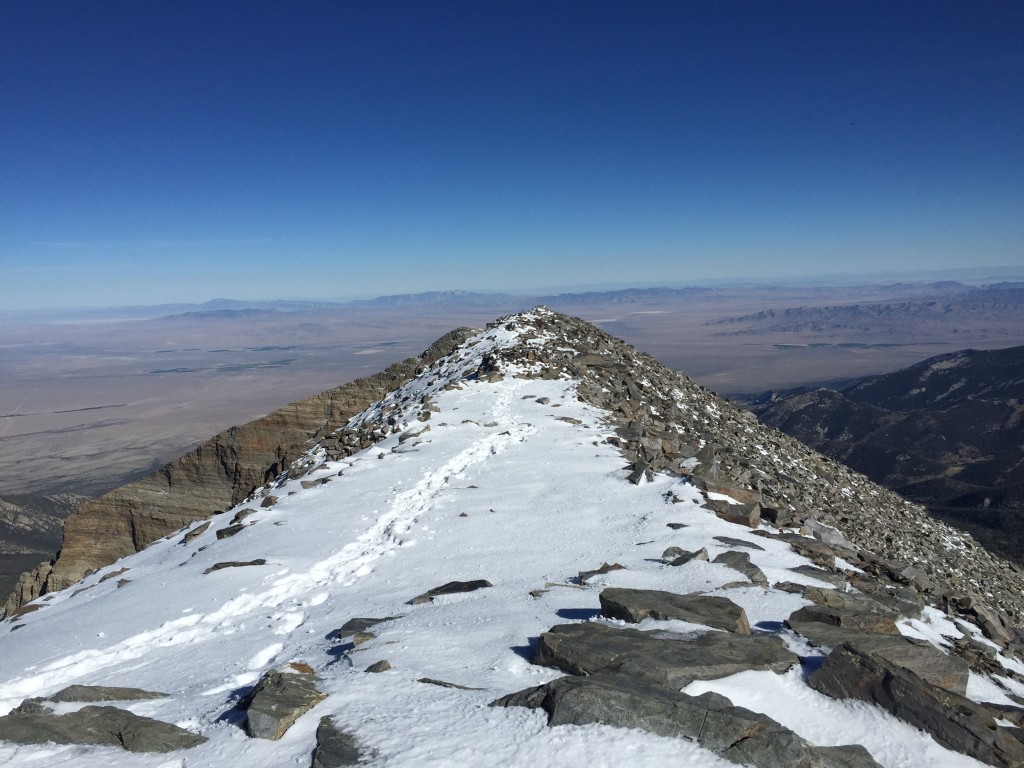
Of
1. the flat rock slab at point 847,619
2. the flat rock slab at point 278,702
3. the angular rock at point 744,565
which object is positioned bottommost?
the angular rock at point 744,565

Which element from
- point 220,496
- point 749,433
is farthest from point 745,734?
point 220,496

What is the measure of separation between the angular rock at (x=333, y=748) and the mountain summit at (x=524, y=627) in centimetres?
2

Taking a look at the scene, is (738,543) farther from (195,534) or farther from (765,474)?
(195,534)

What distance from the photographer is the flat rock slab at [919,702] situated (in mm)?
5008

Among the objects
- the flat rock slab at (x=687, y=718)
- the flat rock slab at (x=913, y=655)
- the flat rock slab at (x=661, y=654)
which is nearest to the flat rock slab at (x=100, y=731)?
the flat rock slab at (x=687, y=718)

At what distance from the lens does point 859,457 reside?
332 ft

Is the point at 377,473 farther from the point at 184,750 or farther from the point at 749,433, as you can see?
the point at 749,433

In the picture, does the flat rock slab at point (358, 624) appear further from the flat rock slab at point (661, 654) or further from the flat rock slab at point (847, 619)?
the flat rock slab at point (847, 619)

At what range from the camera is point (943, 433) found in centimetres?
11506

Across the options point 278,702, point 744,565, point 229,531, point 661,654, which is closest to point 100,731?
point 278,702

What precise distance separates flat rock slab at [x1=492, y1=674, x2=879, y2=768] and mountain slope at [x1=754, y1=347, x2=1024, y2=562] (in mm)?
64111

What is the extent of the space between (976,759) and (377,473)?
13492 mm

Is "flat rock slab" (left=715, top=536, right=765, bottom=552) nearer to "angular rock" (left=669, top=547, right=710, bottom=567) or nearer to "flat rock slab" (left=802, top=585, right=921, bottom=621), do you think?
"angular rock" (left=669, top=547, right=710, bottom=567)

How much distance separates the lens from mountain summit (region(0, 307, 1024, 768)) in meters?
4.96
